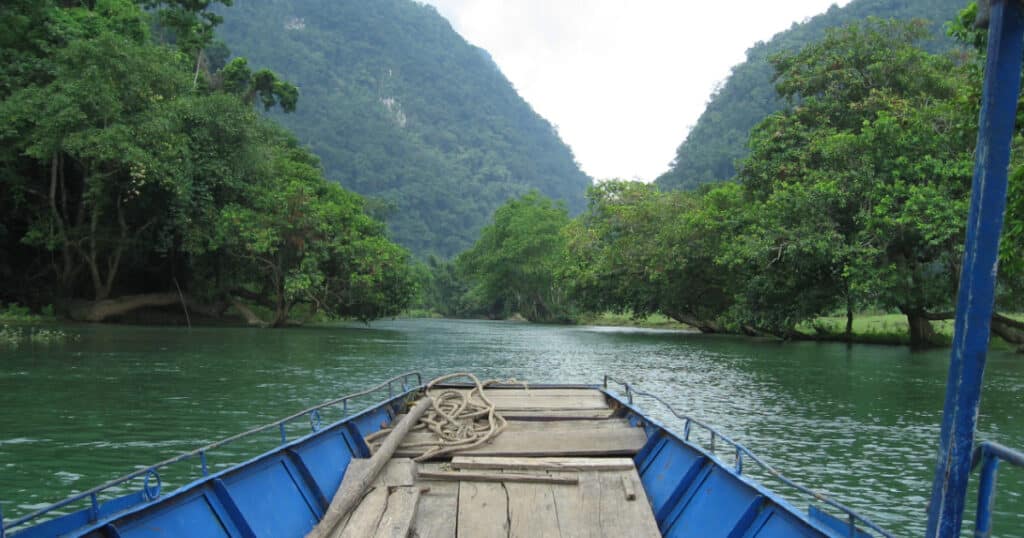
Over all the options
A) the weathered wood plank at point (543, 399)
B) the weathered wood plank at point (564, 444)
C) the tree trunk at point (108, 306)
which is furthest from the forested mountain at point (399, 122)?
the weathered wood plank at point (564, 444)

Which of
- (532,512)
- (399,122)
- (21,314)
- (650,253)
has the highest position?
(399,122)

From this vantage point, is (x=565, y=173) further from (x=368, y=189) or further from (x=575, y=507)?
→ (x=575, y=507)

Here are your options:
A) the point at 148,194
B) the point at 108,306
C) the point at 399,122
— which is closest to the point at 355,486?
the point at 148,194

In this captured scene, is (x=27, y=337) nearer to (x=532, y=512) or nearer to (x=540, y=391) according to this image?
(x=540, y=391)

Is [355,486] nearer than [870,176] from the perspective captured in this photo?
Yes

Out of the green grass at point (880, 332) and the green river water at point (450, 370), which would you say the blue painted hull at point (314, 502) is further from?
the green grass at point (880, 332)

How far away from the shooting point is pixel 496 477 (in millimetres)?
5555

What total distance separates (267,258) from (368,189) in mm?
94607

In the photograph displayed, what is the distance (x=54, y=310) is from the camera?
31.5 meters

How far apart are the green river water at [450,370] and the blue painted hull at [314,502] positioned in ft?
8.04

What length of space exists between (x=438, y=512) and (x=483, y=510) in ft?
1.08

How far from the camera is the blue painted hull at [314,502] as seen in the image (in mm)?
3625

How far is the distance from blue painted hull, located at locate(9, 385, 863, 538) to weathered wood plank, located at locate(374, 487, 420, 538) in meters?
0.57

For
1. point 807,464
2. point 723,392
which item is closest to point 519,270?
point 723,392
